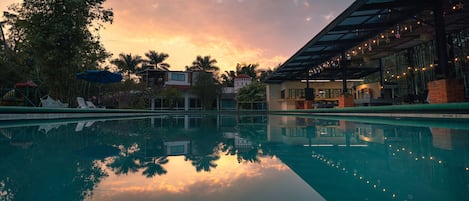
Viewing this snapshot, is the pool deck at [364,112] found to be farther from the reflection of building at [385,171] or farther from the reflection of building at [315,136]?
the reflection of building at [385,171]

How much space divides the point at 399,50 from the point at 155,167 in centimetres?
1944

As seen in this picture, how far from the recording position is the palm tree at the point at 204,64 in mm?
36625

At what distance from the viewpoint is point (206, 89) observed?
2953 cm

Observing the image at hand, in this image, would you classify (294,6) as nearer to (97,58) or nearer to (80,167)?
(97,58)

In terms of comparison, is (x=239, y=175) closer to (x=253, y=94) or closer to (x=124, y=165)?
(x=124, y=165)

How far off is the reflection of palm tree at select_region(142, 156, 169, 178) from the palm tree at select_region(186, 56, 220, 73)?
34.5 meters

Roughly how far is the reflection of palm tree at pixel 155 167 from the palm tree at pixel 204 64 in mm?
34498

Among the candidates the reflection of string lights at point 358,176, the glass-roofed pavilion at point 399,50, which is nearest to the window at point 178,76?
the glass-roofed pavilion at point 399,50

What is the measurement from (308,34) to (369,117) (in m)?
12.7

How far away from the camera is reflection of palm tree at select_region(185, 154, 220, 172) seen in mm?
2207

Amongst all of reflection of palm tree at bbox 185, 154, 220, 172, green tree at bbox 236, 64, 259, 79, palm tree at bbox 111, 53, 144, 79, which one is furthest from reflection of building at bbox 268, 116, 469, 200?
green tree at bbox 236, 64, 259, 79

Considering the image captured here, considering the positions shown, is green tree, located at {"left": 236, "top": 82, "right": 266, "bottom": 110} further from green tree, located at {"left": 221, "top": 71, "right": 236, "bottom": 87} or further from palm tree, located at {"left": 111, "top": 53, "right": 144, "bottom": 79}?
palm tree, located at {"left": 111, "top": 53, "right": 144, "bottom": 79}

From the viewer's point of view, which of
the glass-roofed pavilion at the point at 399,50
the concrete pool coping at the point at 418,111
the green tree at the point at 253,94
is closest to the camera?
the concrete pool coping at the point at 418,111

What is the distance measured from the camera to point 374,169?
6.70 feet
